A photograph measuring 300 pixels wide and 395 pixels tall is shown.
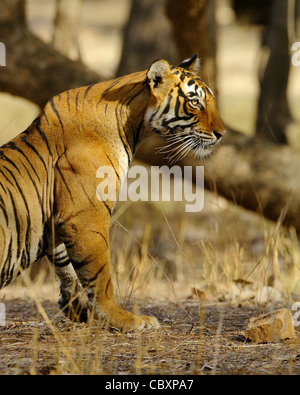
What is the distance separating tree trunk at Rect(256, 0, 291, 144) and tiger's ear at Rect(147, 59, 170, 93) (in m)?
5.54

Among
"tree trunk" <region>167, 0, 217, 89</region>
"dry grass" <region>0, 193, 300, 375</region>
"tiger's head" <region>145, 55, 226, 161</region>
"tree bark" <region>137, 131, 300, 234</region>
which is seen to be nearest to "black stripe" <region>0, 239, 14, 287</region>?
"dry grass" <region>0, 193, 300, 375</region>

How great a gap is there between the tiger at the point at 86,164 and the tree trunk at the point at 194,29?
3.28m

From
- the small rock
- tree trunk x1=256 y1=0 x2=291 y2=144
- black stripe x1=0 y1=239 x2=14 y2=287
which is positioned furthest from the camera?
tree trunk x1=256 y1=0 x2=291 y2=144

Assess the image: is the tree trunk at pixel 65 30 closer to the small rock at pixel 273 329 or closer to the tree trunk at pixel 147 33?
the tree trunk at pixel 147 33

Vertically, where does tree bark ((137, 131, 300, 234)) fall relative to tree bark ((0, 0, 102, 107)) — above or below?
below

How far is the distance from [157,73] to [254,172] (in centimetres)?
347

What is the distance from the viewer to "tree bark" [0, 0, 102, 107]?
7.05 metres

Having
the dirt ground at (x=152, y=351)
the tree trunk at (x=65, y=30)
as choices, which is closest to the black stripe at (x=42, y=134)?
the dirt ground at (x=152, y=351)

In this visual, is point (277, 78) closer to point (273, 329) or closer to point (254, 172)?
point (254, 172)

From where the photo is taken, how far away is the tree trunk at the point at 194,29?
7.05 meters

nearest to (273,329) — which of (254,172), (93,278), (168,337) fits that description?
(168,337)

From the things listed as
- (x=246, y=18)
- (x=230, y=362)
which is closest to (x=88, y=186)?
(x=230, y=362)

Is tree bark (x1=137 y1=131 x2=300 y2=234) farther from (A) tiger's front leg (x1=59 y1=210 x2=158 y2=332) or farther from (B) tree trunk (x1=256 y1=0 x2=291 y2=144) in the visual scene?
(A) tiger's front leg (x1=59 y1=210 x2=158 y2=332)
